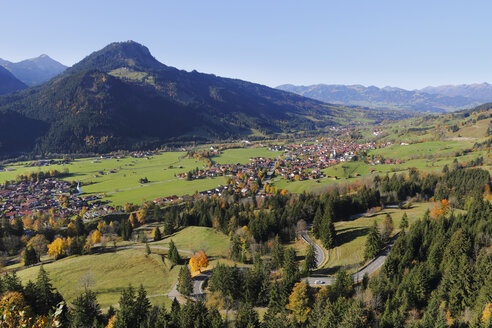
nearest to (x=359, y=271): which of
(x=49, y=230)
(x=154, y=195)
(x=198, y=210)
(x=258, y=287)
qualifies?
(x=258, y=287)

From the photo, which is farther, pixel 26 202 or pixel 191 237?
pixel 26 202

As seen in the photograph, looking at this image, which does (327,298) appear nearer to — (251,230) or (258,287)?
(258,287)

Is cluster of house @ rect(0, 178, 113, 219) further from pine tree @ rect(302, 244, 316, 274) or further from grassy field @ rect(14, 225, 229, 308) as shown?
pine tree @ rect(302, 244, 316, 274)

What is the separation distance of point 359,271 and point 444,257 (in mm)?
20133

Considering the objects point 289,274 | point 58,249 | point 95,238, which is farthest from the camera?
point 95,238

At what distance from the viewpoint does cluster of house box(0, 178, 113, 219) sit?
14761cm

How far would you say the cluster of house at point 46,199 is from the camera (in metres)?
148

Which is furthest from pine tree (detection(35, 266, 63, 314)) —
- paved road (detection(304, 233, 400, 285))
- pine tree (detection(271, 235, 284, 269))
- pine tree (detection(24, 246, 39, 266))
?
paved road (detection(304, 233, 400, 285))

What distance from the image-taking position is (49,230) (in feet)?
365

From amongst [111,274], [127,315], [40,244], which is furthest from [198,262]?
[40,244]

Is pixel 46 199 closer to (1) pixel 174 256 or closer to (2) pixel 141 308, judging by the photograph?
(1) pixel 174 256

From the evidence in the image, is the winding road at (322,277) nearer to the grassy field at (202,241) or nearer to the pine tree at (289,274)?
the pine tree at (289,274)

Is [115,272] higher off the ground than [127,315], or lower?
lower

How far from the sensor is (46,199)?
547 feet
